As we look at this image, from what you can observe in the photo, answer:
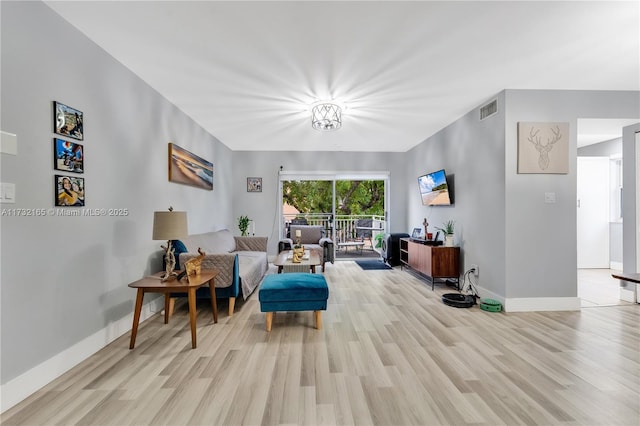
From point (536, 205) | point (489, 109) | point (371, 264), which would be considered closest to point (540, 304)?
point (536, 205)

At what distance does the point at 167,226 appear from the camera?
260 centimetres

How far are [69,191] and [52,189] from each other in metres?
0.12

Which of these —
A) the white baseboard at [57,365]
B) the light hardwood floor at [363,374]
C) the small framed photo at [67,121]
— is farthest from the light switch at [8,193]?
the light hardwood floor at [363,374]

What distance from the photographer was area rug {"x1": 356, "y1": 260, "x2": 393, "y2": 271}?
19.2 feet

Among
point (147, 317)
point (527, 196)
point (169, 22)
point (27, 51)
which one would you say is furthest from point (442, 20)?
point (147, 317)

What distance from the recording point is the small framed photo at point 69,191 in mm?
2016

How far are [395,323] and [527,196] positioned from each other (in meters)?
2.19

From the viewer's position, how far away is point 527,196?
330 cm

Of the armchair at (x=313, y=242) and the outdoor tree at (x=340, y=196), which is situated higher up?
the outdoor tree at (x=340, y=196)

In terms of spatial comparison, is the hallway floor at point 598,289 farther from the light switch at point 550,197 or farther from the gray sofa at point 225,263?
the gray sofa at point 225,263

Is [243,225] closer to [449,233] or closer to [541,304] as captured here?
[449,233]

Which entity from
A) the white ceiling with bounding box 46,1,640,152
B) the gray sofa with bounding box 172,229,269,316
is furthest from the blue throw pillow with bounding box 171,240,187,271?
the white ceiling with bounding box 46,1,640,152

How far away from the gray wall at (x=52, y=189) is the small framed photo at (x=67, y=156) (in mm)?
57

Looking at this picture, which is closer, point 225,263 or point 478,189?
point 225,263
